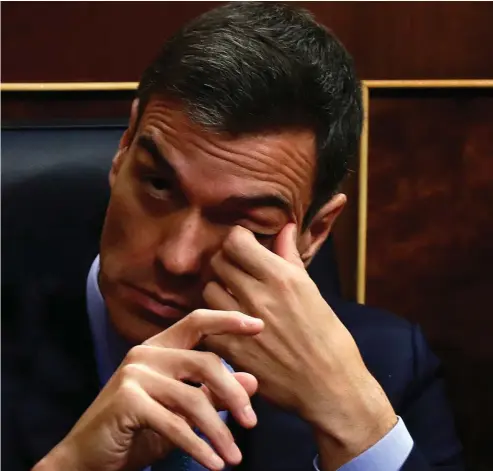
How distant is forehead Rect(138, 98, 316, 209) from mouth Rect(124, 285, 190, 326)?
13cm

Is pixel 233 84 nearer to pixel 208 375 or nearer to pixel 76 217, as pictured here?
pixel 208 375

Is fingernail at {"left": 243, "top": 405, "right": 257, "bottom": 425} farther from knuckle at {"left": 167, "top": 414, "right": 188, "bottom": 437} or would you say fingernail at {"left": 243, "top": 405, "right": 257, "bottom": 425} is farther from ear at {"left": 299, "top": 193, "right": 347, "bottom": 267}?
ear at {"left": 299, "top": 193, "right": 347, "bottom": 267}

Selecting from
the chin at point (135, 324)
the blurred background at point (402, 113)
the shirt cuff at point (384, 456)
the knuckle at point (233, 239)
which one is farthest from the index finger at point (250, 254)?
the blurred background at point (402, 113)

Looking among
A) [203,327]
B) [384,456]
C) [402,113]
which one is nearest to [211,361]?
[203,327]

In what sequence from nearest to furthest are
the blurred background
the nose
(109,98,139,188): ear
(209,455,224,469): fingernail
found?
(209,455,224,469): fingernail < the nose < (109,98,139,188): ear < the blurred background

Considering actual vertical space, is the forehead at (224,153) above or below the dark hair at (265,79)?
below

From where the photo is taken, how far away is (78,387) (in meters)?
1.02

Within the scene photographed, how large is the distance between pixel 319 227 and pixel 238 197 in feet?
0.58

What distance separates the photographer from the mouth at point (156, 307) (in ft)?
2.90

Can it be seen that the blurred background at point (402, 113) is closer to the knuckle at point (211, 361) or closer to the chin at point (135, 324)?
the chin at point (135, 324)

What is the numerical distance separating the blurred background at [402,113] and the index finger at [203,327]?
2.15 feet

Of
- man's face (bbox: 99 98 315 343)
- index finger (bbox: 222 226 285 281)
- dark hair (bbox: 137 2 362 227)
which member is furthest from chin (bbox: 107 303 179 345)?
dark hair (bbox: 137 2 362 227)

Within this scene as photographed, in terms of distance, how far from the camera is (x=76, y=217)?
1168 millimetres

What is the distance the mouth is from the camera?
884 millimetres
